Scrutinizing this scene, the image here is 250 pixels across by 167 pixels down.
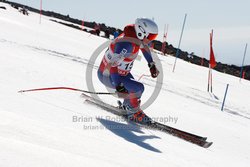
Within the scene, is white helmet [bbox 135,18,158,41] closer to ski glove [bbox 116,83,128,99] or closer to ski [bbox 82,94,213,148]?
ski glove [bbox 116,83,128,99]

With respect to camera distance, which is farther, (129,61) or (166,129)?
(129,61)

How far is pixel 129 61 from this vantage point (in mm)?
5250

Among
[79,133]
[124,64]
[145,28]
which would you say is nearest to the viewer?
[79,133]

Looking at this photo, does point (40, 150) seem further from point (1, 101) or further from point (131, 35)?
point (131, 35)

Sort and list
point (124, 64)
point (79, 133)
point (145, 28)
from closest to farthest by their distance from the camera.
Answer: point (79, 133) → point (145, 28) → point (124, 64)

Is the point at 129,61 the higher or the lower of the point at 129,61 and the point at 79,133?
the higher

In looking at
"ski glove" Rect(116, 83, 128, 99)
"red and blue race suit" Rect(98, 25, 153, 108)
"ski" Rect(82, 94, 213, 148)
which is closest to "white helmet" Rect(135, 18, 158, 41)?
"red and blue race suit" Rect(98, 25, 153, 108)

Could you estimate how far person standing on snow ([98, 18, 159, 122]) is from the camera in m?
5.01

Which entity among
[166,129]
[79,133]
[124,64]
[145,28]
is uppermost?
[145,28]

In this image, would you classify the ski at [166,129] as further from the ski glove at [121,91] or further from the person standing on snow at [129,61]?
the ski glove at [121,91]

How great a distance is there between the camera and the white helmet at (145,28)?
196 inches

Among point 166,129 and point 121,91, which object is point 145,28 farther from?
point 166,129

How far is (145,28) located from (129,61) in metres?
0.66

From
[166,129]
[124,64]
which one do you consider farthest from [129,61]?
[166,129]
